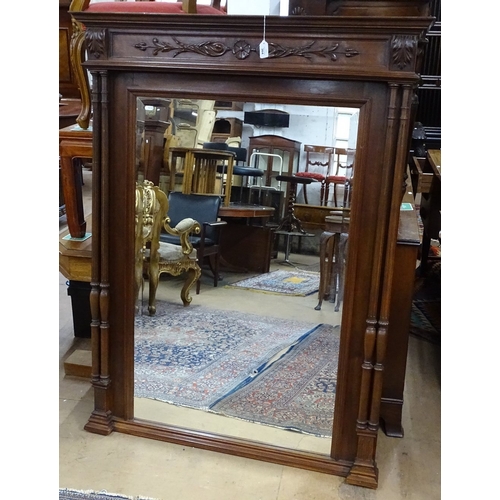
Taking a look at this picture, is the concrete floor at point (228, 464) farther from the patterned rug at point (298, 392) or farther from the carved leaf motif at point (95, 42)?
the carved leaf motif at point (95, 42)

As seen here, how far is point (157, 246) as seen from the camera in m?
1.57

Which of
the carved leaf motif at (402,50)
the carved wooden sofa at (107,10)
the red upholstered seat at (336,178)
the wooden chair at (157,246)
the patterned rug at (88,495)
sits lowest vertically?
the patterned rug at (88,495)

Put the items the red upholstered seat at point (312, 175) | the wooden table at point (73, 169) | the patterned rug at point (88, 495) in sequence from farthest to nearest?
the wooden table at point (73, 169) → the red upholstered seat at point (312, 175) → the patterned rug at point (88, 495)

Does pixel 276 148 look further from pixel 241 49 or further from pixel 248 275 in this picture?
pixel 248 275

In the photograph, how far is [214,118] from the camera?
1418 millimetres

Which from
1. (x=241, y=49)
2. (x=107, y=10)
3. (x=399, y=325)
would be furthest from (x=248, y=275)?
(x=107, y=10)

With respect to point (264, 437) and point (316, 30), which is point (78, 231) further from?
point (316, 30)

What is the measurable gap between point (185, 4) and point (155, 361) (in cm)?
108

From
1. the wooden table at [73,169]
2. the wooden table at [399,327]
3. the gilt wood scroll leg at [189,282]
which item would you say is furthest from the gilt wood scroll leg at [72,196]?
the wooden table at [399,327]

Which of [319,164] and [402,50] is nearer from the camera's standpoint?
[402,50]

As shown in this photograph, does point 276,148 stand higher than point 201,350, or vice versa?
point 276,148

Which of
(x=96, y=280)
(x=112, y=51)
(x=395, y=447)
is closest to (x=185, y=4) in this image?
(x=112, y=51)

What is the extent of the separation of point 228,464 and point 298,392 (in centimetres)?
28

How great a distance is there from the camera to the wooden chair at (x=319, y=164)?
4.62 feet
